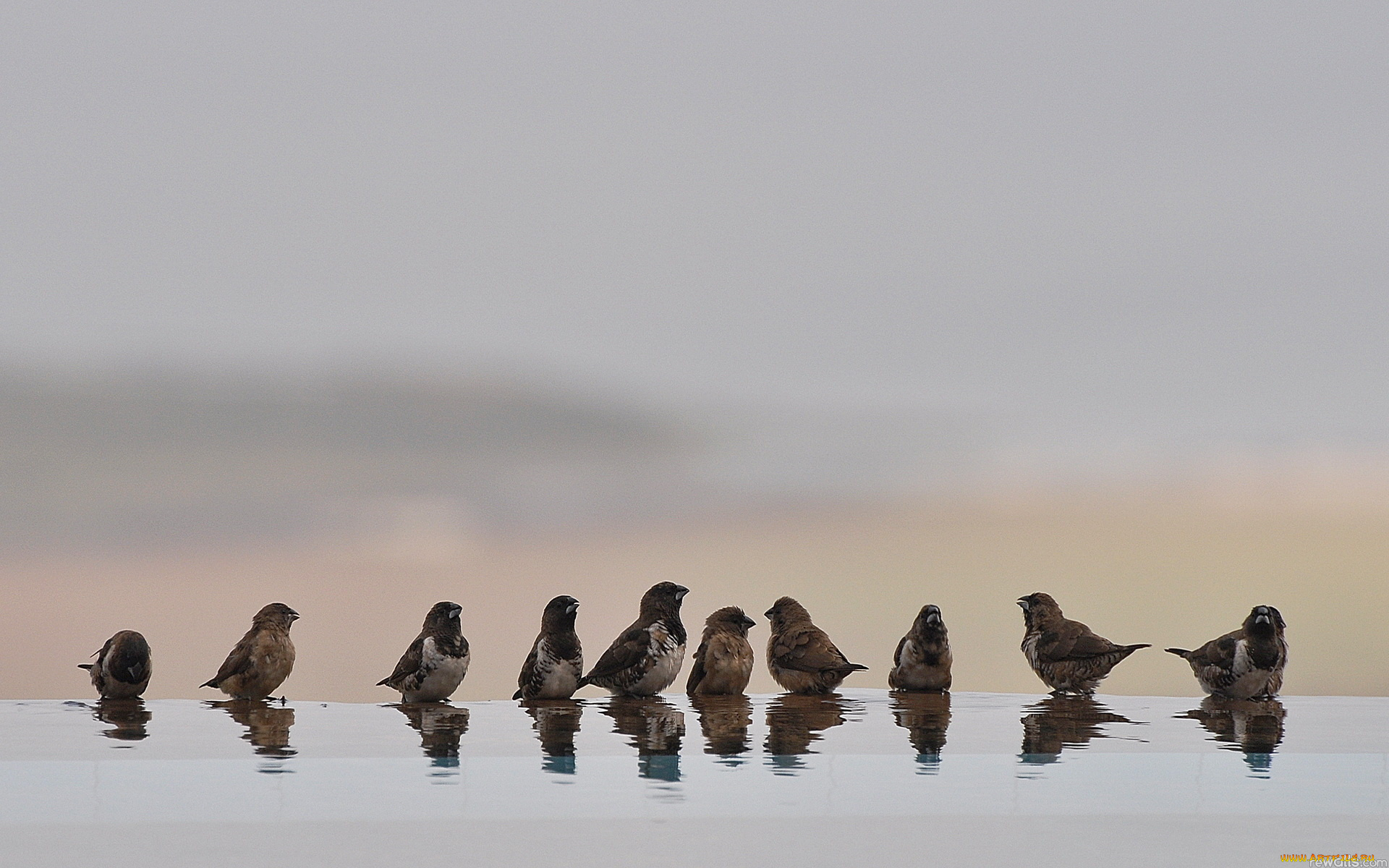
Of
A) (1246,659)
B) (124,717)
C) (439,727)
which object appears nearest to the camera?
(439,727)

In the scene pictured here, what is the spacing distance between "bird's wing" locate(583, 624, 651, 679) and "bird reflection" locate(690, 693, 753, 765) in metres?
0.80

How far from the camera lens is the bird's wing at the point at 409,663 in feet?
44.3

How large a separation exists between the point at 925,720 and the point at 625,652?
3.35 metres

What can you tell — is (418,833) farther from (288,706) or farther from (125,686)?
(125,686)

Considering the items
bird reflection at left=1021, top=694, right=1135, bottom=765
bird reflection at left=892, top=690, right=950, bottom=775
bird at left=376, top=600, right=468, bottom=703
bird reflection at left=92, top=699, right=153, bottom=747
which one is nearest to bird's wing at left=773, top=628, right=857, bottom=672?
bird reflection at left=892, top=690, right=950, bottom=775

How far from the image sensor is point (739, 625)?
46.5 ft

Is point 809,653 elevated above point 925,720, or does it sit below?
above

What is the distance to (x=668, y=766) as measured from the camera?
30.3 ft

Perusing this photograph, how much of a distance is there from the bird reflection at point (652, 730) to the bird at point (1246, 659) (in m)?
6.13

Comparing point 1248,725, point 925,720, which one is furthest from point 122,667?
point 1248,725

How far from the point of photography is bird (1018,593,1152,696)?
47.5 feet

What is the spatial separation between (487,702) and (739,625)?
2981mm

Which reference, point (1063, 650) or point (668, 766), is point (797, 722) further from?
point (1063, 650)

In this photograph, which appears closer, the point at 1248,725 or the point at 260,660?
the point at 1248,725
